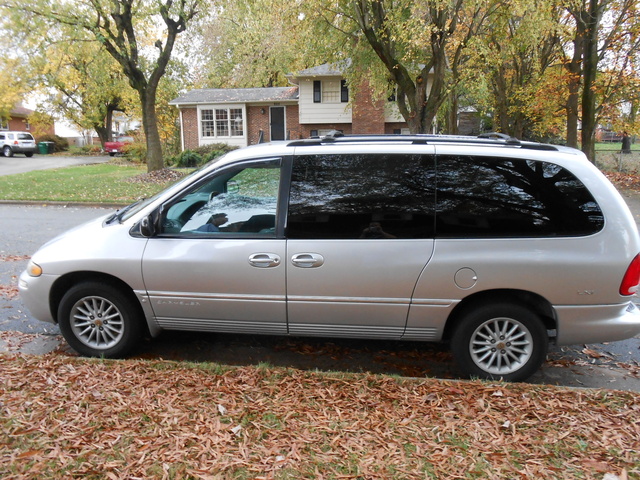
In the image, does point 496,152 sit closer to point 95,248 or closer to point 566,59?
point 95,248

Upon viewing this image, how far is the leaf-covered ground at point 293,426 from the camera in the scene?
8.83ft

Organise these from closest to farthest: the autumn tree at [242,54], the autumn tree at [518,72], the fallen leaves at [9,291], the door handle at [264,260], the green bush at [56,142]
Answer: the door handle at [264,260] → the fallen leaves at [9,291] → the autumn tree at [518,72] → the autumn tree at [242,54] → the green bush at [56,142]

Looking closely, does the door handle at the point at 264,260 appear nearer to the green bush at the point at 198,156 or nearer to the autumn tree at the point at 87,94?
the green bush at the point at 198,156

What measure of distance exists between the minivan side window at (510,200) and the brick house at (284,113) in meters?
26.4

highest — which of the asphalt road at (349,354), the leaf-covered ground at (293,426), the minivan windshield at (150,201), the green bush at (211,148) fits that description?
the green bush at (211,148)

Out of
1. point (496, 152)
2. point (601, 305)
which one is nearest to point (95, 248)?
point (496, 152)

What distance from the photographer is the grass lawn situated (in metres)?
14.5

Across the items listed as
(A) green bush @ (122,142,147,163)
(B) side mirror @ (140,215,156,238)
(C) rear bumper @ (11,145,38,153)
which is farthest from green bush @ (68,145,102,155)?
(B) side mirror @ (140,215,156,238)

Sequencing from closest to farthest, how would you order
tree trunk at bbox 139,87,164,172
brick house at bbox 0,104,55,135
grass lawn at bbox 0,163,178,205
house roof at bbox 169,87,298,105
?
1. grass lawn at bbox 0,163,178,205
2. tree trunk at bbox 139,87,164,172
3. house roof at bbox 169,87,298,105
4. brick house at bbox 0,104,55,135

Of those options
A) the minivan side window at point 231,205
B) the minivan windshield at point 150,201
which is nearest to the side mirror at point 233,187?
the minivan side window at point 231,205

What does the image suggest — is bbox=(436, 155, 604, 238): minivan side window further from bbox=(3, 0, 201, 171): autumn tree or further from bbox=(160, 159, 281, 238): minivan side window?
bbox=(3, 0, 201, 171): autumn tree

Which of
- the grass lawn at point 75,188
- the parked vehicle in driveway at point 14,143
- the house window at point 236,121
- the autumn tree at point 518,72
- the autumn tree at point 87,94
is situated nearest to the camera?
the grass lawn at point 75,188

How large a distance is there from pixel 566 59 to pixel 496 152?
74.0 ft

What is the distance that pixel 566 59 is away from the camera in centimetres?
2261
